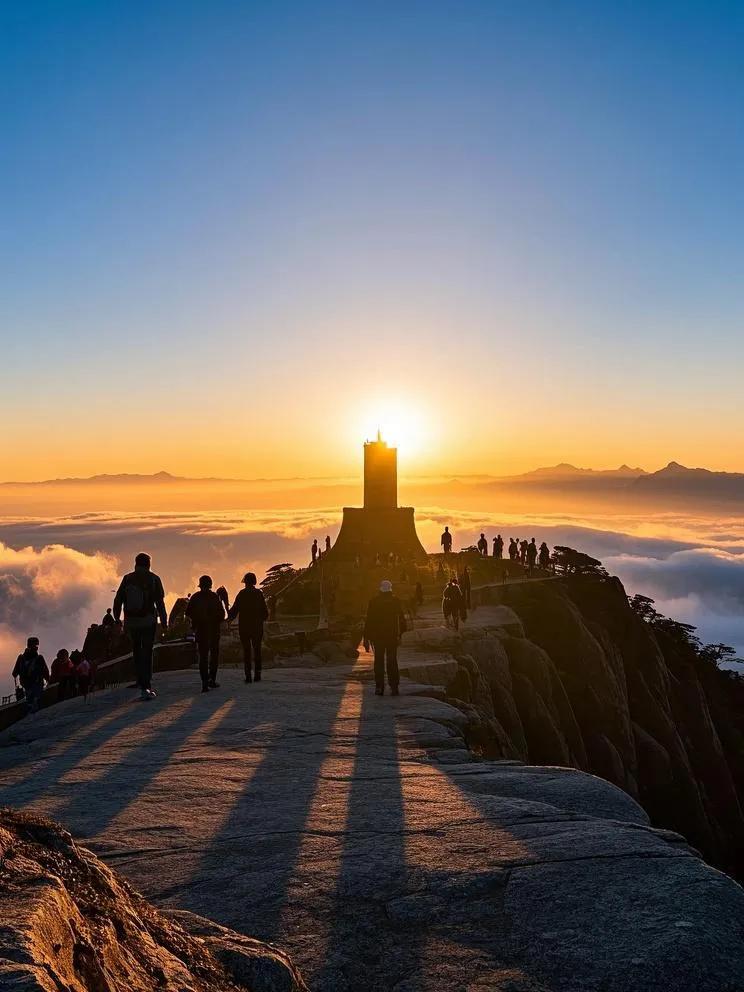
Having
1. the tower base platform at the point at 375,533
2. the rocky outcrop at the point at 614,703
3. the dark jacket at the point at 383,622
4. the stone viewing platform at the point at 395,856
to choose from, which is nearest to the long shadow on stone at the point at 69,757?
the stone viewing platform at the point at 395,856

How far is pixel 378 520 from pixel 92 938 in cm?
4934

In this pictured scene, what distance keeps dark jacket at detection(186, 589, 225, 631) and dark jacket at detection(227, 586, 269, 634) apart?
1.91ft

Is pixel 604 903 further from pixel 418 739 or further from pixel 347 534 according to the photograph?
pixel 347 534

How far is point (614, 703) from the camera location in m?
32.3

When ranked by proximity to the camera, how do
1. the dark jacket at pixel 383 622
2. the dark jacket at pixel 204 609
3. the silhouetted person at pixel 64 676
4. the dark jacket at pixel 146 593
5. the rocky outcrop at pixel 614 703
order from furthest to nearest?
the rocky outcrop at pixel 614 703 → the silhouetted person at pixel 64 676 → the dark jacket at pixel 383 622 → the dark jacket at pixel 204 609 → the dark jacket at pixel 146 593

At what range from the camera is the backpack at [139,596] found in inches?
444

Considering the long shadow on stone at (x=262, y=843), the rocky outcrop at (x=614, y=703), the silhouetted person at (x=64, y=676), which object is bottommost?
the rocky outcrop at (x=614, y=703)

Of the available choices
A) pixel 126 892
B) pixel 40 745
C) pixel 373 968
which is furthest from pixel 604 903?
pixel 40 745

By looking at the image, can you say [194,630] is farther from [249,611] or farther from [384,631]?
[384,631]

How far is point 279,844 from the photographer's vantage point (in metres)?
5.44

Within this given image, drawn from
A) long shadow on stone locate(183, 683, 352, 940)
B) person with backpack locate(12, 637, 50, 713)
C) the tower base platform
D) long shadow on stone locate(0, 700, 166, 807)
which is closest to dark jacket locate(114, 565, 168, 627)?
long shadow on stone locate(0, 700, 166, 807)

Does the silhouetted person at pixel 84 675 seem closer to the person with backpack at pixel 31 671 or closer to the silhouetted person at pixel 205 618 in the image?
the person with backpack at pixel 31 671

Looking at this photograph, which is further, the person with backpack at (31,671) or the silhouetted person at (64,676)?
the silhouetted person at (64,676)

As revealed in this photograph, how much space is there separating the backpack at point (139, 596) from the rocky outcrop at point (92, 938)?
7960 millimetres
